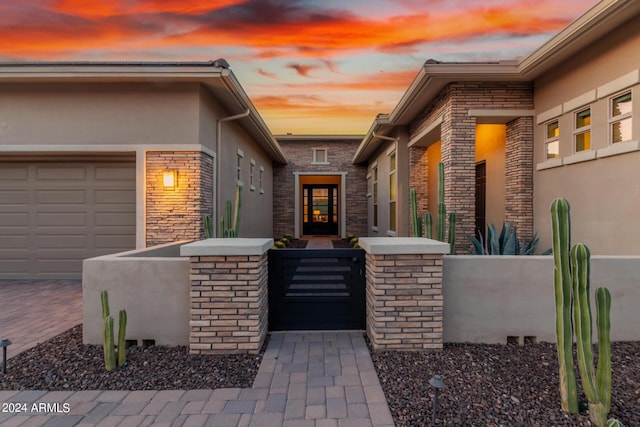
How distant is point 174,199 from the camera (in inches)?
246

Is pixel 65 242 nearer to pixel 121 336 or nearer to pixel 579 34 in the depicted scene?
pixel 121 336

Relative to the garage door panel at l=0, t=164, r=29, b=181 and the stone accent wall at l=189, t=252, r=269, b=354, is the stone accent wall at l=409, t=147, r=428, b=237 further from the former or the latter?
the garage door panel at l=0, t=164, r=29, b=181

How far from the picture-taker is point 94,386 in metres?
2.72

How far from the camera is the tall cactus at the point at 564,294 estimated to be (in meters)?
2.24

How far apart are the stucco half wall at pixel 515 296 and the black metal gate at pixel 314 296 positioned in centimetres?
99

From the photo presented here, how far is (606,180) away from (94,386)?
23.1 feet

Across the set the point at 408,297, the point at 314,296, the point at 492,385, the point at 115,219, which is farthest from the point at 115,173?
the point at 492,385

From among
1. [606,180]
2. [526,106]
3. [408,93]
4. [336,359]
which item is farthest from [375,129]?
[336,359]

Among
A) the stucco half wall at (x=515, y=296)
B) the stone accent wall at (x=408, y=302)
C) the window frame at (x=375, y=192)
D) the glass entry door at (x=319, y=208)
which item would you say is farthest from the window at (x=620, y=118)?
the glass entry door at (x=319, y=208)

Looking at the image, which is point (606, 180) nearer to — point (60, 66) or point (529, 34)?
point (529, 34)

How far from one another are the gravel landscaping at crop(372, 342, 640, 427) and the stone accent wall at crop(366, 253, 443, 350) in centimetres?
13

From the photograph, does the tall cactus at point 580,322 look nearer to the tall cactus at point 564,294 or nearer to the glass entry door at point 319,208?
the tall cactus at point 564,294

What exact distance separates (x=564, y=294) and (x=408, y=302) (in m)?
1.41

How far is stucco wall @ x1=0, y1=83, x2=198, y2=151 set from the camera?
6.25m
